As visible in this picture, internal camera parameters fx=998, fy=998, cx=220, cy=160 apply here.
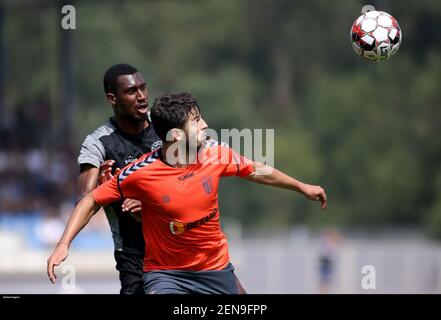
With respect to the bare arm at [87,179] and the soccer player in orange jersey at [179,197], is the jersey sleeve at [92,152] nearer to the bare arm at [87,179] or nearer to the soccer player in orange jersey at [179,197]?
the bare arm at [87,179]

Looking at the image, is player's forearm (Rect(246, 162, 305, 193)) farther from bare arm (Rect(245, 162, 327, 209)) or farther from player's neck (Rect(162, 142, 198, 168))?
player's neck (Rect(162, 142, 198, 168))

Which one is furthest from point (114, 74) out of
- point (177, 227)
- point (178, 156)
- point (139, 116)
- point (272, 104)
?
point (272, 104)

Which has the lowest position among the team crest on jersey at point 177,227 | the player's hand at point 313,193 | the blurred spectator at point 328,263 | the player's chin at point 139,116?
the blurred spectator at point 328,263

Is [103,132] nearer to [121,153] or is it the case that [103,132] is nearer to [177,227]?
[121,153]

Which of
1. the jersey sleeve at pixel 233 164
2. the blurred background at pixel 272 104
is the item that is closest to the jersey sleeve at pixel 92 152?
the jersey sleeve at pixel 233 164

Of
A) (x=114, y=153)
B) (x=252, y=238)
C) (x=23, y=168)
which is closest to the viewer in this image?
(x=114, y=153)

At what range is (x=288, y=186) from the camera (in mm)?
7473

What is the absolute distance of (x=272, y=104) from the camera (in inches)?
2192

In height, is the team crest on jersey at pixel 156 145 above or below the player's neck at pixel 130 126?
below

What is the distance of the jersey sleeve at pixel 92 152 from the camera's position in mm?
7781

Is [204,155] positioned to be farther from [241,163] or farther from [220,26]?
[220,26]

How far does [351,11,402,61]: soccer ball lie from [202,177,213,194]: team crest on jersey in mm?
2425
